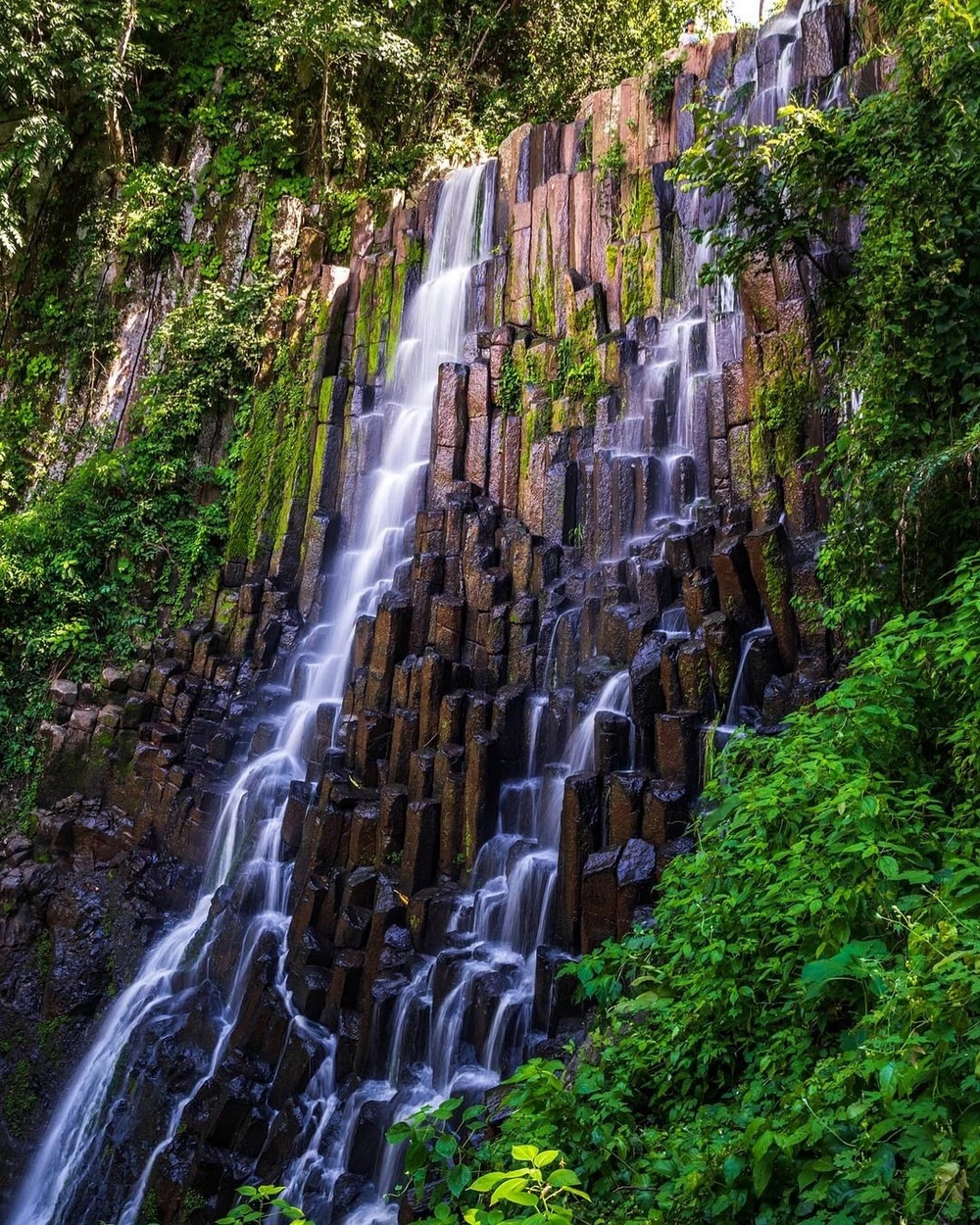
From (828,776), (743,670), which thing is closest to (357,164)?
(743,670)

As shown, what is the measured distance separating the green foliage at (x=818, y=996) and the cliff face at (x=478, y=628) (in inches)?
84.0

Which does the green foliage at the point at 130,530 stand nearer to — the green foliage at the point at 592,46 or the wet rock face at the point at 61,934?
the wet rock face at the point at 61,934

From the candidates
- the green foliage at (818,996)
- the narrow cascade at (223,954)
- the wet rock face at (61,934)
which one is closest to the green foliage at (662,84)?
the narrow cascade at (223,954)

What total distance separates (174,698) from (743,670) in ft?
30.2

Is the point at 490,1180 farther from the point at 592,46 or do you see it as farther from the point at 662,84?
the point at 592,46

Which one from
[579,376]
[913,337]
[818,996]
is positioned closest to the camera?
[818,996]

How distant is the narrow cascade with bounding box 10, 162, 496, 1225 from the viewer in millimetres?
10055

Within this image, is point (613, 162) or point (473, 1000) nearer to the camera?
point (473, 1000)

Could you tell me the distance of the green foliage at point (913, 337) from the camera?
6746 millimetres

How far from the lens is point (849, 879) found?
15.0ft

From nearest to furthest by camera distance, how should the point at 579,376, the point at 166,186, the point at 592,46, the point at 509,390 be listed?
the point at 579,376 < the point at 509,390 < the point at 166,186 < the point at 592,46

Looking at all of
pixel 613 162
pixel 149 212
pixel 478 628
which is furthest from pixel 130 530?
pixel 613 162

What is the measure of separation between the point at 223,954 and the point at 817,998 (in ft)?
27.3

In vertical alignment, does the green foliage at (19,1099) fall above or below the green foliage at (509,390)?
below
